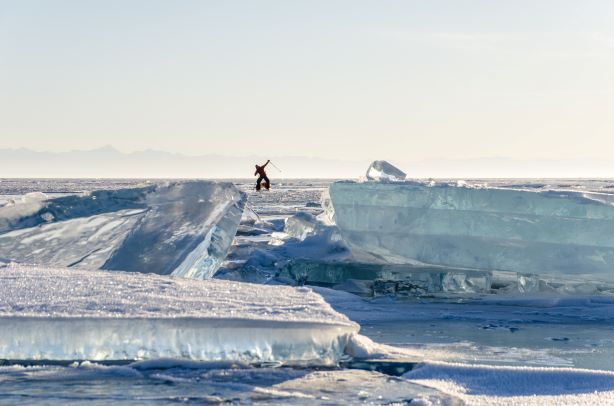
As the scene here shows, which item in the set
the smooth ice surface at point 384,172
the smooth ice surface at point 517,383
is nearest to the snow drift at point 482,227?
the smooth ice surface at point 384,172

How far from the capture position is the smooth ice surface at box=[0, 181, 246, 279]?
5.86 meters

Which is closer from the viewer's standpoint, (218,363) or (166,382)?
Result: (166,382)

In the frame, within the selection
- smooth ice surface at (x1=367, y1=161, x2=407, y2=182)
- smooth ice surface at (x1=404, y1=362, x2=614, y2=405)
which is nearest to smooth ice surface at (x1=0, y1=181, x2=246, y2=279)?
smooth ice surface at (x1=367, y1=161, x2=407, y2=182)

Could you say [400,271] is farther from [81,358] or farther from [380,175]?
[81,358]

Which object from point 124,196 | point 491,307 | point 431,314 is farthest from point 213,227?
point 491,307

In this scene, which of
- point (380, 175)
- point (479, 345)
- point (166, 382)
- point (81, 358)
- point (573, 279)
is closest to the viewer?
point (166, 382)

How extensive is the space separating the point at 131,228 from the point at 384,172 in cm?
343

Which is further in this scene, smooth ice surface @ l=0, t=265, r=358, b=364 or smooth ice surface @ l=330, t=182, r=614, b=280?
smooth ice surface @ l=330, t=182, r=614, b=280

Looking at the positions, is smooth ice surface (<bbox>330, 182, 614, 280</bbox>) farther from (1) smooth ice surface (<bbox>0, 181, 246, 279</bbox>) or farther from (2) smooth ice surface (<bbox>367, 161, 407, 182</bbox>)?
(1) smooth ice surface (<bbox>0, 181, 246, 279</bbox>)

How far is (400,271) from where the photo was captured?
7117 millimetres

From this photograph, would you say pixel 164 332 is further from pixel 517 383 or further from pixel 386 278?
pixel 386 278

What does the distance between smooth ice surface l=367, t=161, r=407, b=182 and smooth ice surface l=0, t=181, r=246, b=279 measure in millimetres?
2154

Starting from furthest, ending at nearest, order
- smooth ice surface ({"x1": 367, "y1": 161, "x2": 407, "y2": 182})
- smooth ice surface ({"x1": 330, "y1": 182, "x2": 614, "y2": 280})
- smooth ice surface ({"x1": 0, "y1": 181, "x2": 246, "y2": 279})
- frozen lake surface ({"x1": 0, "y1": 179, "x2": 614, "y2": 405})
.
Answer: smooth ice surface ({"x1": 367, "y1": 161, "x2": 407, "y2": 182}) → smooth ice surface ({"x1": 330, "y1": 182, "x2": 614, "y2": 280}) → smooth ice surface ({"x1": 0, "y1": 181, "x2": 246, "y2": 279}) → frozen lake surface ({"x1": 0, "y1": 179, "x2": 614, "y2": 405})

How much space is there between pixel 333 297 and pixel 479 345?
1.80 meters
